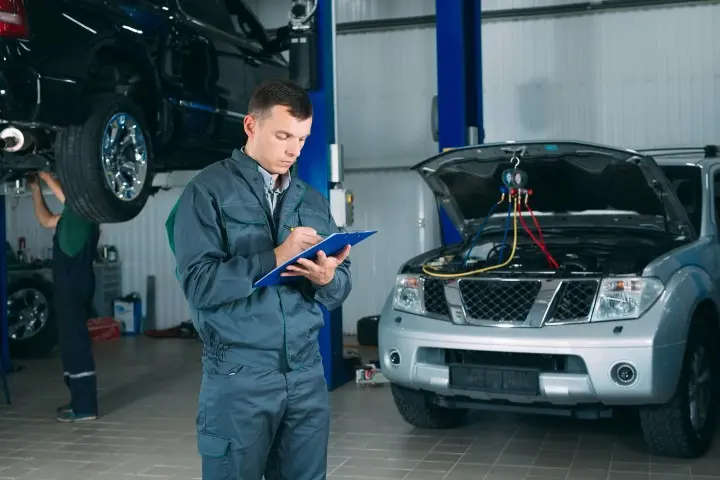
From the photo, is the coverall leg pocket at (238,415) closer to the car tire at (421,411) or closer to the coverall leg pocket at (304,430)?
the coverall leg pocket at (304,430)

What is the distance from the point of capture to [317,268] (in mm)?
2293

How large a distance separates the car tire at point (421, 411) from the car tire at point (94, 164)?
2024 millimetres

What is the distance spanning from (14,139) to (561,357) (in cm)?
351

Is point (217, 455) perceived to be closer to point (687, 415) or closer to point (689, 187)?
point (687, 415)

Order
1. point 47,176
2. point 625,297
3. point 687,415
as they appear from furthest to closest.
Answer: point 47,176 < point 687,415 < point 625,297

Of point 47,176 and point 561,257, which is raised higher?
point 47,176

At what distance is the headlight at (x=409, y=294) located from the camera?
506 centimetres

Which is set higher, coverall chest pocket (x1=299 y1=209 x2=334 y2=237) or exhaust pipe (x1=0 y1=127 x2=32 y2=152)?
exhaust pipe (x1=0 y1=127 x2=32 y2=152)

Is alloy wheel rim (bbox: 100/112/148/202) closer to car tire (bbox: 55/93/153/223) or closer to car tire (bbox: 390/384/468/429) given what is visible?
car tire (bbox: 55/93/153/223)

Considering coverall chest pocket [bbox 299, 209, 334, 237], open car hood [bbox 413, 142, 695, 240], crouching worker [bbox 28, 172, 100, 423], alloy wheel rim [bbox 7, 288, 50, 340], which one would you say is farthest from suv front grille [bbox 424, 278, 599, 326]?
alloy wheel rim [bbox 7, 288, 50, 340]

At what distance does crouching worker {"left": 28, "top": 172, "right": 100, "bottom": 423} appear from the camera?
19.6 ft

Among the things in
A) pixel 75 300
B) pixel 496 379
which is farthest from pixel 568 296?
pixel 75 300

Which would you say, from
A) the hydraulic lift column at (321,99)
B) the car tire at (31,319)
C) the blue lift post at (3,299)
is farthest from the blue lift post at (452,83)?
the car tire at (31,319)

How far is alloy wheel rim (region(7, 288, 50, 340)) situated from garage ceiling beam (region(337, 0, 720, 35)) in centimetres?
453
